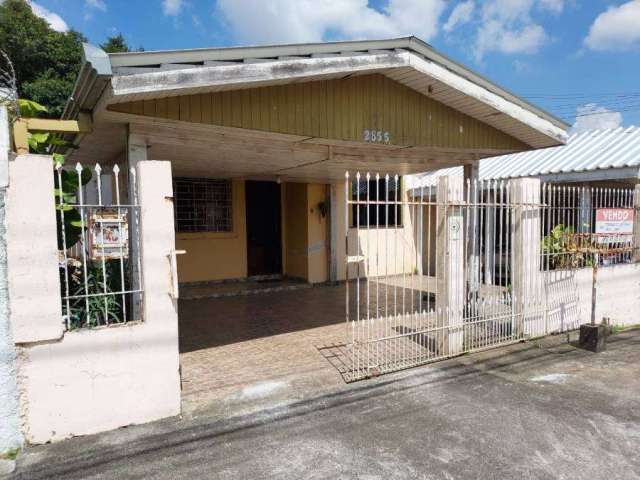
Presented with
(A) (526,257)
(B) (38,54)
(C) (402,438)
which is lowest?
(C) (402,438)

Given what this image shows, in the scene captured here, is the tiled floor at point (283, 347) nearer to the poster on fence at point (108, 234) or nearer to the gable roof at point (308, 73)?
the poster on fence at point (108, 234)

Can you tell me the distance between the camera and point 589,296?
6504 millimetres

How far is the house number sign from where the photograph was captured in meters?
5.46

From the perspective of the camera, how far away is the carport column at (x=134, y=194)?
372 cm

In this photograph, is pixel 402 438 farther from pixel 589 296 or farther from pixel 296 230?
pixel 296 230

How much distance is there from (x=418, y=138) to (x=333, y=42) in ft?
6.37

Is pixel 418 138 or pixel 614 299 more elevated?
pixel 418 138

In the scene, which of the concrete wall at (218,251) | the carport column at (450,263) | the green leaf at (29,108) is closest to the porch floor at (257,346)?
the concrete wall at (218,251)

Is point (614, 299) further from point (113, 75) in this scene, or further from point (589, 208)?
point (113, 75)

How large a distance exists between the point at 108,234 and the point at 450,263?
11.9ft

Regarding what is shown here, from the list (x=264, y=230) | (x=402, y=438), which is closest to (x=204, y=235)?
(x=264, y=230)

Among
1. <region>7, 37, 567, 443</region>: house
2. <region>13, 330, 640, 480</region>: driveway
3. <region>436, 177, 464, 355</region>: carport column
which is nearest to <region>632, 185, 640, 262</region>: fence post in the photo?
<region>7, 37, 567, 443</region>: house

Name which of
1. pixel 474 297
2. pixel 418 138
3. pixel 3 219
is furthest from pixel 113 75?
pixel 474 297

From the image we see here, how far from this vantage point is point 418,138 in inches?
232
